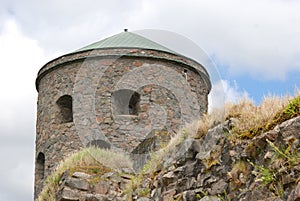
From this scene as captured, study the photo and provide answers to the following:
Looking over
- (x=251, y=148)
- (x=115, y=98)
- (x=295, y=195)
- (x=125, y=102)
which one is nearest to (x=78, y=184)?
(x=251, y=148)

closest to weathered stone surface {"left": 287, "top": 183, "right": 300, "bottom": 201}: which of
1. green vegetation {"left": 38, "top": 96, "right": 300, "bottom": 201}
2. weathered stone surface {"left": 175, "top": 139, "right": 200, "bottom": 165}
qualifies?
green vegetation {"left": 38, "top": 96, "right": 300, "bottom": 201}

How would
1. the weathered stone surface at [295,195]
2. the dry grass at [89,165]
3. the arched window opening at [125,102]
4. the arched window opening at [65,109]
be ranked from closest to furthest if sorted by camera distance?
the weathered stone surface at [295,195]
the dry grass at [89,165]
the arched window opening at [125,102]
the arched window opening at [65,109]

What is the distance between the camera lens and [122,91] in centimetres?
1590

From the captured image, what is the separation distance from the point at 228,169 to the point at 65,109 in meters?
9.69

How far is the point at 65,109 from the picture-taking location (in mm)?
16547

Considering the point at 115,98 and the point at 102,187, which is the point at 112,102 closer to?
the point at 115,98

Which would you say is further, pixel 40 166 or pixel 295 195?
pixel 40 166

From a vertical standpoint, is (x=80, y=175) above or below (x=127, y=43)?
below

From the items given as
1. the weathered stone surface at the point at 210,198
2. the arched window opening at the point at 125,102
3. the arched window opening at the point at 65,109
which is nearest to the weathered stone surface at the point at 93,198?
the weathered stone surface at the point at 210,198

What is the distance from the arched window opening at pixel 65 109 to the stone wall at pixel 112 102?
0.03 m

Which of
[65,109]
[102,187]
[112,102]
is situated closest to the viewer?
[102,187]

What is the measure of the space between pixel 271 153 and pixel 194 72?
10.2 meters

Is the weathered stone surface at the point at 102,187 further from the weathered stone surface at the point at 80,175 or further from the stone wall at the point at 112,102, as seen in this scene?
the stone wall at the point at 112,102

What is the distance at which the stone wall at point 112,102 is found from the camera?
1552 centimetres
